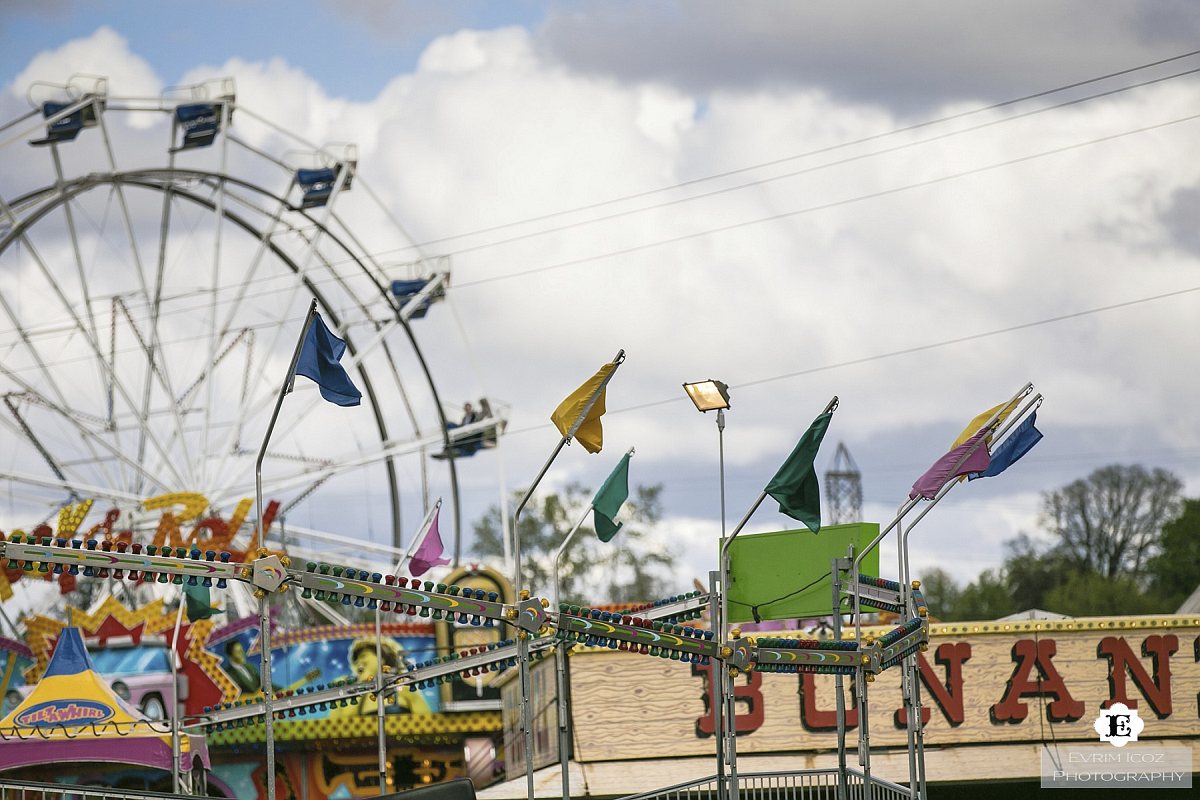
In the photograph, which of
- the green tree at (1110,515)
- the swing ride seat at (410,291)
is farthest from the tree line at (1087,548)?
the swing ride seat at (410,291)

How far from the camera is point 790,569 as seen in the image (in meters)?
15.9

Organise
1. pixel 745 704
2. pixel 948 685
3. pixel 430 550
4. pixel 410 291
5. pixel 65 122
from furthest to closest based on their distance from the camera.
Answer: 1. pixel 410 291
2. pixel 65 122
3. pixel 745 704
4. pixel 948 685
5. pixel 430 550

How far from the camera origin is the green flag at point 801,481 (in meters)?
14.7

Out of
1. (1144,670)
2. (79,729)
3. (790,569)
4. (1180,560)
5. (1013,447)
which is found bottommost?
(79,729)

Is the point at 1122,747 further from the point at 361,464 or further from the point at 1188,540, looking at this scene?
the point at 1188,540

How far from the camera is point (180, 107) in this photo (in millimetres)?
33250

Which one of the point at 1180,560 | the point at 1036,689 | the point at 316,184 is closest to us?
the point at 1036,689

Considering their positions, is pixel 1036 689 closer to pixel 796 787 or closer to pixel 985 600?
pixel 796 787

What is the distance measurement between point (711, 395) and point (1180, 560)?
2110 inches

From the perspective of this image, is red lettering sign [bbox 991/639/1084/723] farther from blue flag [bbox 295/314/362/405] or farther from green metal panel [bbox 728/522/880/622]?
blue flag [bbox 295/314/362/405]

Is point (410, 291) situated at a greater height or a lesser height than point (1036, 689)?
greater

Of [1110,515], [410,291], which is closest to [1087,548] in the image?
[1110,515]

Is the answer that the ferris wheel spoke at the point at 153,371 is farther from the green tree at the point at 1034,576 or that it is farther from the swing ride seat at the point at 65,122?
the green tree at the point at 1034,576

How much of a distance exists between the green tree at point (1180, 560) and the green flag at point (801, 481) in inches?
2022
